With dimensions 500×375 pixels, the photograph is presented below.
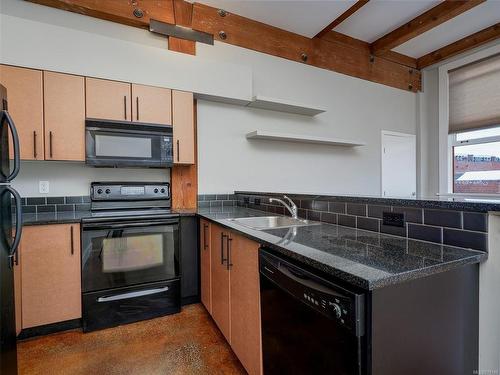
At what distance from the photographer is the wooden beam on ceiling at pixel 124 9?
7.91 feet

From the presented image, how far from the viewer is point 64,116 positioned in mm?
2199

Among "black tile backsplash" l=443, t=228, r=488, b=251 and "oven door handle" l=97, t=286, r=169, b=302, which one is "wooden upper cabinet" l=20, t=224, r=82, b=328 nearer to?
"oven door handle" l=97, t=286, r=169, b=302

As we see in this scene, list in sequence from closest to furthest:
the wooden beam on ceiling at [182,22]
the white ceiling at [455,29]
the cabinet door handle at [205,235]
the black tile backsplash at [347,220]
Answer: the black tile backsplash at [347,220] < the cabinet door handle at [205,235] < the wooden beam on ceiling at [182,22] < the white ceiling at [455,29]

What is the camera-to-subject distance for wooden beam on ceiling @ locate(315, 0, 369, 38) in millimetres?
3037

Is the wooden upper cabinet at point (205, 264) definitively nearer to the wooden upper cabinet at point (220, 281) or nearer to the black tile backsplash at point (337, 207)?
the wooden upper cabinet at point (220, 281)

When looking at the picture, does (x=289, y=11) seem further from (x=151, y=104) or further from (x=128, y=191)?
(x=128, y=191)

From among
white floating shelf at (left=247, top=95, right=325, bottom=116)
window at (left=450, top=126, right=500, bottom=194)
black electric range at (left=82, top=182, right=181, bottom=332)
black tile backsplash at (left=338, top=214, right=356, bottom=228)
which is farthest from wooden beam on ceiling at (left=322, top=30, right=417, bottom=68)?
black electric range at (left=82, top=182, right=181, bottom=332)

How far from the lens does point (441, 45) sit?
161 inches

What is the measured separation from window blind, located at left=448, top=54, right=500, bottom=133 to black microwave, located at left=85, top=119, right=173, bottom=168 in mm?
4436

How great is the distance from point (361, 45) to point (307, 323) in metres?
4.31

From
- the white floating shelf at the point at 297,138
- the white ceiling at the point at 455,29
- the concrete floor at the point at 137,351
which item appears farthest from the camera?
the white ceiling at the point at 455,29

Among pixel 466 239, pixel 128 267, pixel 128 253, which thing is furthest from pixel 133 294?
pixel 466 239

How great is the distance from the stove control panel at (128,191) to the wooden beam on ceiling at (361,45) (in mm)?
3100

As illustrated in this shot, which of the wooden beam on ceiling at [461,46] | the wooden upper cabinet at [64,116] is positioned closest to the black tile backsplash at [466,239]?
the wooden upper cabinet at [64,116]
